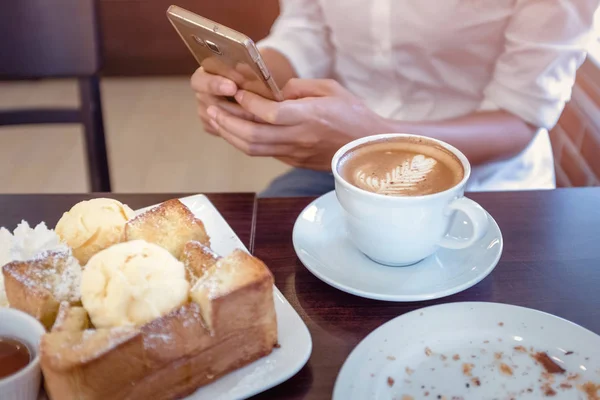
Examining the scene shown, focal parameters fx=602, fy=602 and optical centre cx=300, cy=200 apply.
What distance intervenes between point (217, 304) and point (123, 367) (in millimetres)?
97

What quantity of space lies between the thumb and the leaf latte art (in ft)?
Result: 1.02

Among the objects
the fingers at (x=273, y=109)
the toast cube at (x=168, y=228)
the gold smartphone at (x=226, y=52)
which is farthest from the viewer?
the fingers at (x=273, y=109)

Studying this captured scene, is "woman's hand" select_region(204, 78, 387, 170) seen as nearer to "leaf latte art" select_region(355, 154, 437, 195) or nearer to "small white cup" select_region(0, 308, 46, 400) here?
"leaf latte art" select_region(355, 154, 437, 195)

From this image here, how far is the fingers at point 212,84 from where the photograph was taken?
0.99 meters

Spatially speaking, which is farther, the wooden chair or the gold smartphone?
the wooden chair

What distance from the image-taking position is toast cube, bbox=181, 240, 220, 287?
23.5 inches

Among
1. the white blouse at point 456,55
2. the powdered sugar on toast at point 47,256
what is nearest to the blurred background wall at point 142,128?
the white blouse at point 456,55

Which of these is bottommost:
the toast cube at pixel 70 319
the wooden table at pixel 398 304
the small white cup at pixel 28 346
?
the wooden table at pixel 398 304

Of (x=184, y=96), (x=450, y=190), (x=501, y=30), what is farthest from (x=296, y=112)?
(x=184, y=96)

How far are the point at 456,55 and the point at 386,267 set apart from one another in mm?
615

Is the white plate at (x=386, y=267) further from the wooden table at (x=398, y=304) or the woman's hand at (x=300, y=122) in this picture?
the woman's hand at (x=300, y=122)

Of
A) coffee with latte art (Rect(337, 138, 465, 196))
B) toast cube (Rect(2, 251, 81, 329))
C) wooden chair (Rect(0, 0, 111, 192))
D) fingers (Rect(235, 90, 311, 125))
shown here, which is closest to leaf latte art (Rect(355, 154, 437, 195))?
coffee with latte art (Rect(337, 138, 465, 196))

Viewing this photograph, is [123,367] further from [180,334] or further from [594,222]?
[594,222]

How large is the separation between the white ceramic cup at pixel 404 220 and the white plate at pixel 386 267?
19 mm
